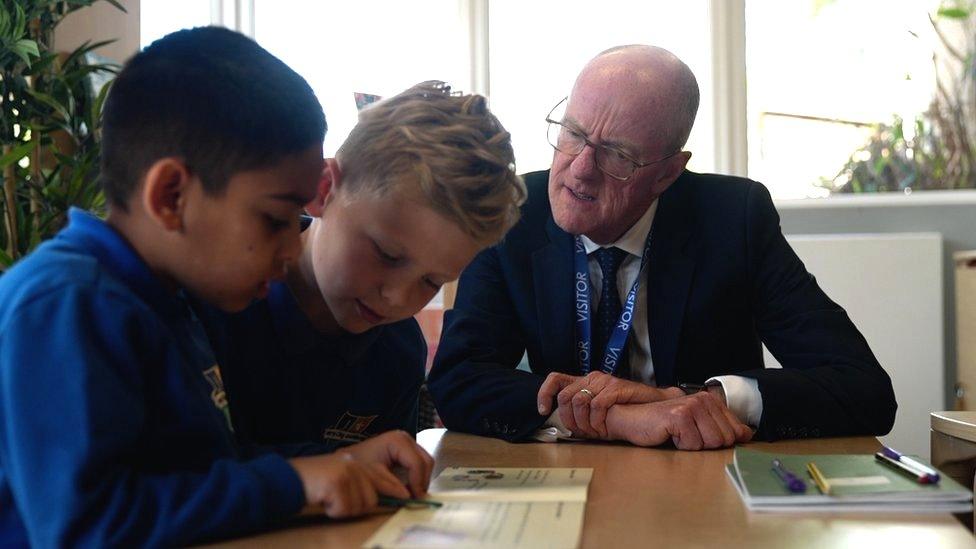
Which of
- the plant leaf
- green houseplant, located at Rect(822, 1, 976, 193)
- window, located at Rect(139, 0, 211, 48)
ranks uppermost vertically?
window, located at Rect(139, 0, 211, 48)

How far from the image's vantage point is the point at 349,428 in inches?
63.0

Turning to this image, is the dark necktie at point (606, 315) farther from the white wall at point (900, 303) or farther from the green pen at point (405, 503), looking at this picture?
the white wall at point (900, 303)

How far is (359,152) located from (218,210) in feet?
1.36

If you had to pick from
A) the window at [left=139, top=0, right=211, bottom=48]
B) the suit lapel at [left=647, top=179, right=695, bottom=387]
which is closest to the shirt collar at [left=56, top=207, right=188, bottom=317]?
the suit lapel at [left=647, top=179, right=695, bottom=387]

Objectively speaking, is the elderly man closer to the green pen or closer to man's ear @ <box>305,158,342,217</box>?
man's ear @ <box>305,158,342,217</box>

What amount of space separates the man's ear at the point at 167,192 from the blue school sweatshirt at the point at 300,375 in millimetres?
301

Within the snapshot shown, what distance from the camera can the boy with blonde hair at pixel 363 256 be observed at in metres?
1.38

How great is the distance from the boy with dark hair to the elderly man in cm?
79

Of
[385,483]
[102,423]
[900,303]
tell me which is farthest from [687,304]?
[900,303]

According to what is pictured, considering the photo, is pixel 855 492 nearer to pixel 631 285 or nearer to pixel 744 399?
pixel 744 399

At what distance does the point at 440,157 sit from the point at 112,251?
1.61ft

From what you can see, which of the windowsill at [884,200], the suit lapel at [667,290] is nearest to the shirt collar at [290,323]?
the suit lapel at [667,290]

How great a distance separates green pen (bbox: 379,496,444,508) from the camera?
1.08 metres

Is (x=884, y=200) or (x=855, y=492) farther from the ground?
(x=884, y=200)
